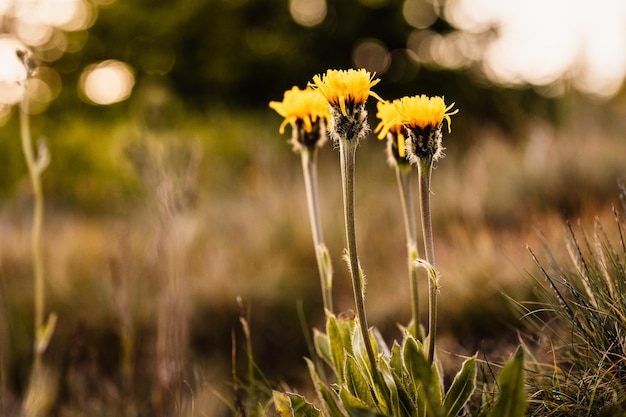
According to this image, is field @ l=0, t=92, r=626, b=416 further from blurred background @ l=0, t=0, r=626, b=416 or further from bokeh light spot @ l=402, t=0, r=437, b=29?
bokeh light spot @ l=402, t=0, r=437, b=29

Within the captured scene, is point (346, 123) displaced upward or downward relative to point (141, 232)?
upward

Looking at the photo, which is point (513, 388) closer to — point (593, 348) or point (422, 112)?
point (593, 348)

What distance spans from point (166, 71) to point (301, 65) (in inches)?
118

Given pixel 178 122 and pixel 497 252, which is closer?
pixel 497 252

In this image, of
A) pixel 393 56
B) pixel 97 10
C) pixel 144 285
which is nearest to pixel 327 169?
pixel 144 285

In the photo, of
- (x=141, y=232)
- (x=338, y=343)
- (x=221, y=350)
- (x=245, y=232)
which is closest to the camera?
(x=338, y=343)

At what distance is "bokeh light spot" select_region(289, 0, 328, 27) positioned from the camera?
12249mm

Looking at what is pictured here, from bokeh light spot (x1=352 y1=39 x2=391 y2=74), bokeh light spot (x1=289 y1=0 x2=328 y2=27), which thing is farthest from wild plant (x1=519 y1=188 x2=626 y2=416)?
bokeh light spot (x1=289 y1=0 x2=328 y2=27)

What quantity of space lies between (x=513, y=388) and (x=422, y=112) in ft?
1.70

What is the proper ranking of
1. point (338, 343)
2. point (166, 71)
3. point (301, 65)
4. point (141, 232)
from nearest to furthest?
point (338, 343), point (141, 232), point (301, 65), point (166, 71)

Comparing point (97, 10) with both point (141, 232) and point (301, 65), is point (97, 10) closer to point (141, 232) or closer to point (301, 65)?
point (301, 65)

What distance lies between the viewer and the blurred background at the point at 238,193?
113 inches

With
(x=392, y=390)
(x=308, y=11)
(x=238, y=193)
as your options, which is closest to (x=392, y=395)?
(x=392, y=390)

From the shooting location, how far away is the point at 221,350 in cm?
409
